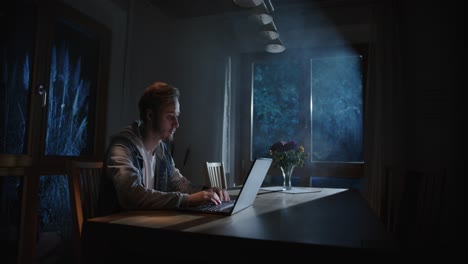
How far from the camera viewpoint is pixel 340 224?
0.99 meters

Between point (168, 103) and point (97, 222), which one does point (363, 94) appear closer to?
point (168, 103)

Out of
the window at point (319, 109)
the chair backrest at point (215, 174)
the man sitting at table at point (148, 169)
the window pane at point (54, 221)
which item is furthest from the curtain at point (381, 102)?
the window pane at point (54, 221)

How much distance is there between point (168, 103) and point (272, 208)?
2.26ft

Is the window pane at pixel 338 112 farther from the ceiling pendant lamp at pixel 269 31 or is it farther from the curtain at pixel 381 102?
the ceiling pendant lamp at pixel 269 31

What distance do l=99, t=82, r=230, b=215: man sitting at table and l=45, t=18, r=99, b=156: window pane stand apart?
127 cm

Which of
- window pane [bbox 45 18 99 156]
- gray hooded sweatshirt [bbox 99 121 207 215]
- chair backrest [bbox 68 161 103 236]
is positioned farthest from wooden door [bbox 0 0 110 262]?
gray hooded sweatshirt [bbox 99 121 207 215]

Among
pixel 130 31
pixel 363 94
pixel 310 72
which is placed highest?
pixel 130 31

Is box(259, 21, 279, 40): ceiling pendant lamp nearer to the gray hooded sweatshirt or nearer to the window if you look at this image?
the gray hooded sweatshirt

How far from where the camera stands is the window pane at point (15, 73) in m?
2.15

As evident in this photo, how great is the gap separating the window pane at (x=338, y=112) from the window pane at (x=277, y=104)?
0.16 meters

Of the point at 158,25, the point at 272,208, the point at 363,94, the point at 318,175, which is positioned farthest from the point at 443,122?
the point at 158,25

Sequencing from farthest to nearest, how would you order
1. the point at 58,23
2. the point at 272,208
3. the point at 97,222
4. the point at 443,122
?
the point at 443,122 < the point at 58,23 < the point at 272,208 < the point at 97,222

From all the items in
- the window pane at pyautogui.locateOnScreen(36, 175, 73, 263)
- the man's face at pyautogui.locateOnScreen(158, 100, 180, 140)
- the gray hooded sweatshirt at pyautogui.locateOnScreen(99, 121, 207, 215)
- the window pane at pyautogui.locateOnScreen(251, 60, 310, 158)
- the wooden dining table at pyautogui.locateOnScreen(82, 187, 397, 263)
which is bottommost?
the window pane at pyautogui.locateOnScreen(36, 175, 73, 263)

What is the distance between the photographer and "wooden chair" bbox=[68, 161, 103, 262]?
3.97 feet
